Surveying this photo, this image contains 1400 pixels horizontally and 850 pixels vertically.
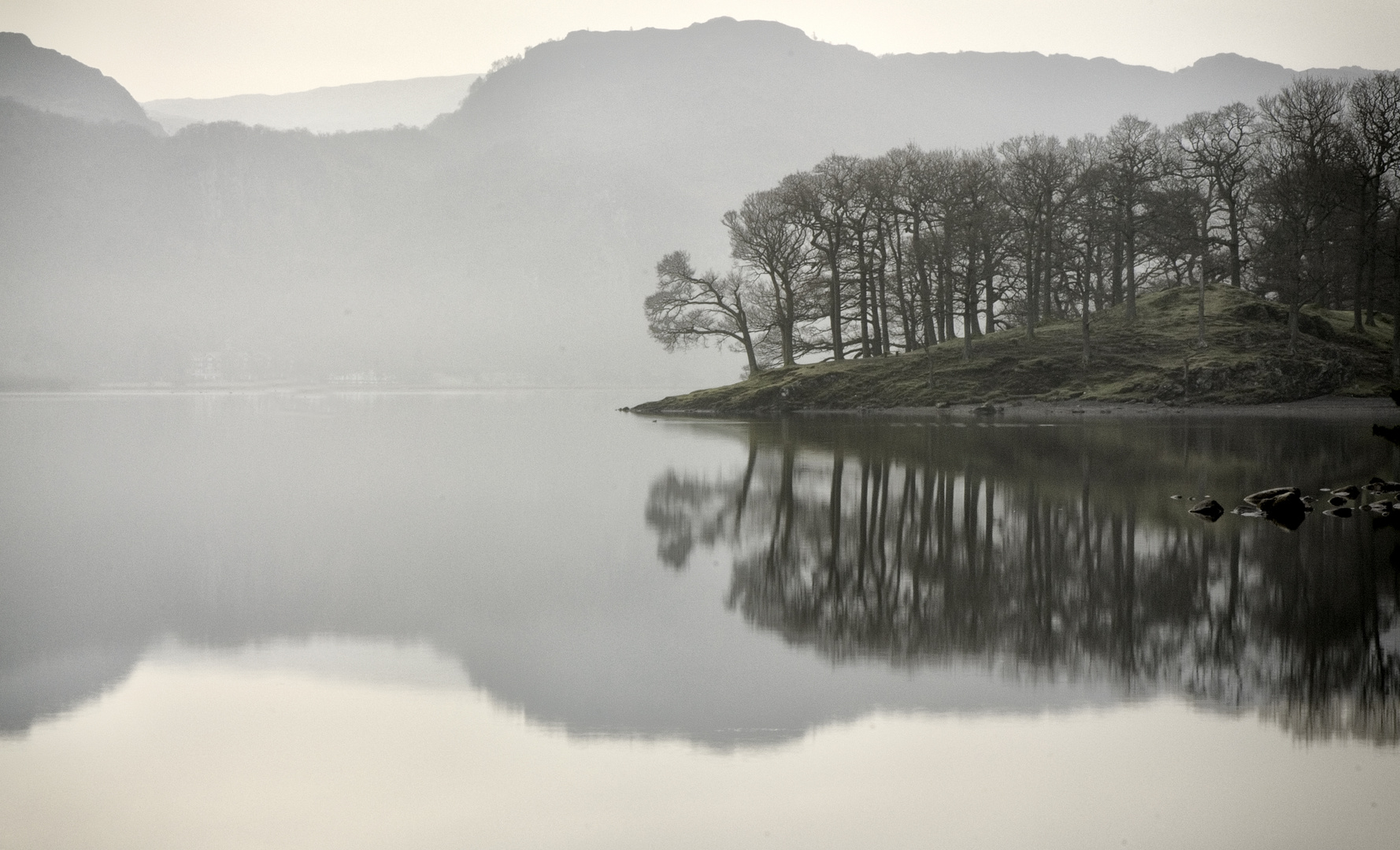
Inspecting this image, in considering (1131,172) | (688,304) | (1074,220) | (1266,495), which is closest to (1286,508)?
Answer: (1266,495)

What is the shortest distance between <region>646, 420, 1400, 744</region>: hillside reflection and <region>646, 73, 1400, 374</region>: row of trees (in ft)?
121

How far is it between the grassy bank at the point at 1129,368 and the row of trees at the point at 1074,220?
1.33 metres

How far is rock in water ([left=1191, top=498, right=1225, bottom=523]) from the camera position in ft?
53.6

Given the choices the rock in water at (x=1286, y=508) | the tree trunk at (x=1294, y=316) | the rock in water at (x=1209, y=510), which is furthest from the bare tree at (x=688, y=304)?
the rock in water at (x=1286, y=508)

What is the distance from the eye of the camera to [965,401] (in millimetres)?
55094

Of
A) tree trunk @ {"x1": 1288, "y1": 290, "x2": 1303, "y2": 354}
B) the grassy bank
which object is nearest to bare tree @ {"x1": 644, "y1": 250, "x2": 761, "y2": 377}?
the grassy bank

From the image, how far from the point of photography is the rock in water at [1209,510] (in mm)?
16327

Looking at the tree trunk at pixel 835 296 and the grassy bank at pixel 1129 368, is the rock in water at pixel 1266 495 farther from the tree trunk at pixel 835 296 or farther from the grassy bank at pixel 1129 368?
the tree trunk at pixel 835 296

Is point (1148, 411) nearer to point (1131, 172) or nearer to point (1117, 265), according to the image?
point (1131, 172)

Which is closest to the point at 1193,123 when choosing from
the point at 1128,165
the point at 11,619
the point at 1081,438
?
the point at 1128,165

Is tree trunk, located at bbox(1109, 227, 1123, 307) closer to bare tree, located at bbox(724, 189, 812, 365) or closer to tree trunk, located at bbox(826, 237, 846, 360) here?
tree trunk, located at bbox(826, 237, 846, 360)

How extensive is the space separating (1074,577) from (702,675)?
5.22 meters

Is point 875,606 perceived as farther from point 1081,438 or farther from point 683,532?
point 1081,438

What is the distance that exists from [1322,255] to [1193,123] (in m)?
10.1
